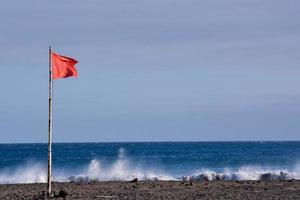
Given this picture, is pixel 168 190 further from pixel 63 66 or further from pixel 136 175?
pixel 136 175

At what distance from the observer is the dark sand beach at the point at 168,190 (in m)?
31.6

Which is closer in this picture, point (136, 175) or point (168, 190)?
point (168, 190)

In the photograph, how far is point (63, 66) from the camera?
29.3m

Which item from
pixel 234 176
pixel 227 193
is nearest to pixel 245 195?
pixel 227 193

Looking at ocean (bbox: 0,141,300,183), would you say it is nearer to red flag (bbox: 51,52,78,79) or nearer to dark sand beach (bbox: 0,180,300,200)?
dark sand beach (bbox: 0,180,300,200)

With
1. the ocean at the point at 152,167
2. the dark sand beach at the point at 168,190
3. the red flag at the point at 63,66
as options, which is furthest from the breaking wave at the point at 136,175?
the red flag at the point at 63,66

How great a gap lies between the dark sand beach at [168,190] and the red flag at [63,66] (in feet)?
15.6

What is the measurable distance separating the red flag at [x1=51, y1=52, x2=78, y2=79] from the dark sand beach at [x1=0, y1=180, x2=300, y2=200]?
475 centimetres

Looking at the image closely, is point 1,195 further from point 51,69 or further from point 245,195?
point 245,195

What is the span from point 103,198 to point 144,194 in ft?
7.18

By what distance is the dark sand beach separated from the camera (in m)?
31.6

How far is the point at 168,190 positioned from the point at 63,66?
793 cm

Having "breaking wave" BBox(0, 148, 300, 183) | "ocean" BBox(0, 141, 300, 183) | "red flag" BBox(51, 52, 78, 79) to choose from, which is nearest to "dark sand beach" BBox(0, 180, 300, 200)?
"red flag" BBox(51, 52, 78, 79)

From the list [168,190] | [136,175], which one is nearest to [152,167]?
[136,175]
